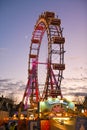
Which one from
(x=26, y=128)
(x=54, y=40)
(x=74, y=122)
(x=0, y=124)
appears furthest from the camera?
(x=54, y=40)

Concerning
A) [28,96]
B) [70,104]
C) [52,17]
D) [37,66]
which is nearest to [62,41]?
[52,17]

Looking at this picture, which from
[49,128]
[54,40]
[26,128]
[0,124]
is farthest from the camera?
[54,40]

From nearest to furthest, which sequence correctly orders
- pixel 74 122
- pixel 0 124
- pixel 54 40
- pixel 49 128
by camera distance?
pixel 74 122
pixel 49 128
pixel 0 124
pixel 54 40

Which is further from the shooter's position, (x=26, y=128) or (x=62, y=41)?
(x=62, y=41)

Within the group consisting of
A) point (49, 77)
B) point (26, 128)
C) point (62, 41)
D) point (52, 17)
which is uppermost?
point (52, 17)

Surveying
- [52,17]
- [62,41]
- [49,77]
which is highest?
[52,17]

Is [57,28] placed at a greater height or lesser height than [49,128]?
greater

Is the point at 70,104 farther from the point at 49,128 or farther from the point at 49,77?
the point at 49,77

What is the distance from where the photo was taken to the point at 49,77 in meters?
36.8

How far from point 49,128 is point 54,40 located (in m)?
19.8

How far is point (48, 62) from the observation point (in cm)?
3641

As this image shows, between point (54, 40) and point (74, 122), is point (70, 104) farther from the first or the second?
point (54, 40)

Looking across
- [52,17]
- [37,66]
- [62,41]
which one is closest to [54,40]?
[62,41]

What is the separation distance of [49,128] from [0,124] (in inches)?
209
